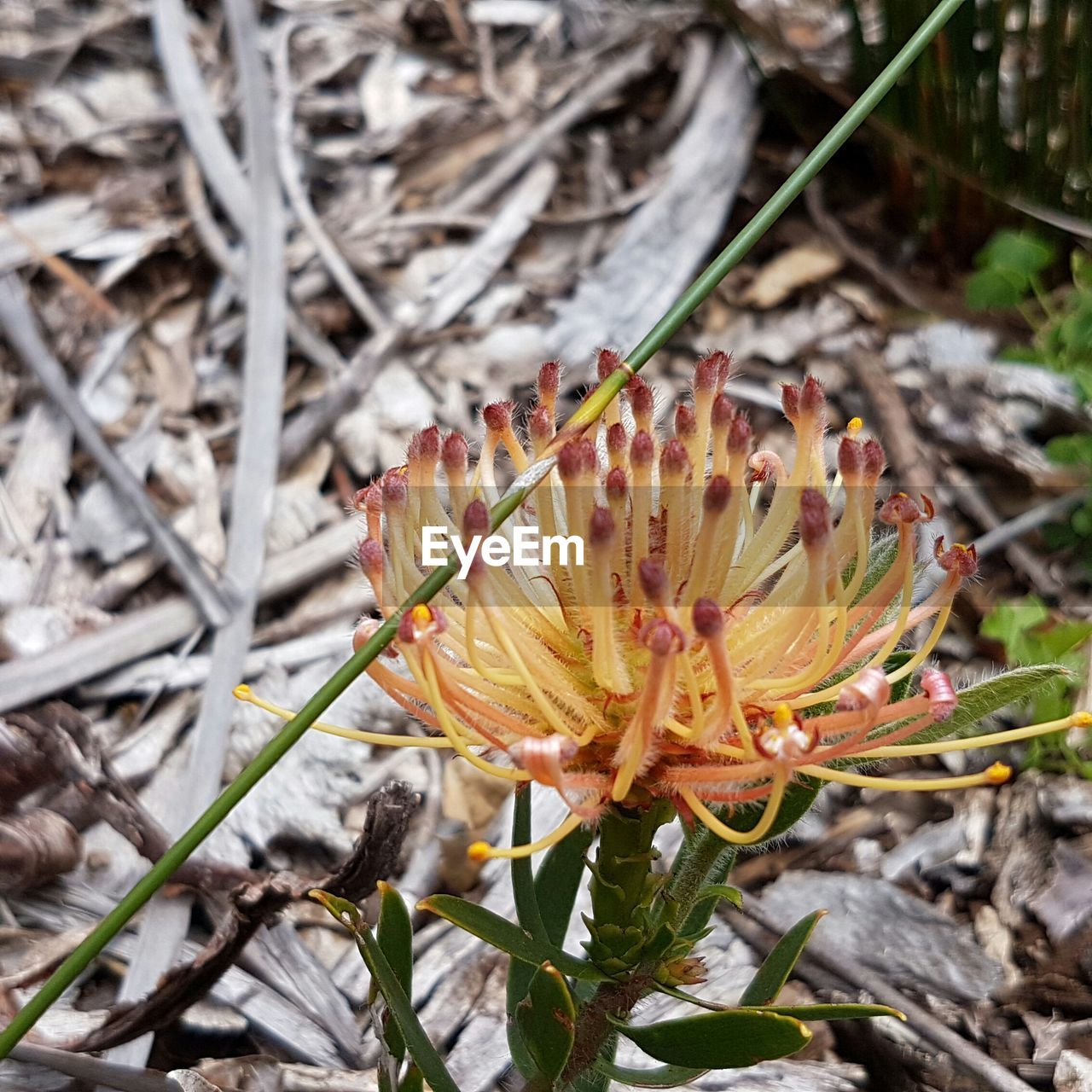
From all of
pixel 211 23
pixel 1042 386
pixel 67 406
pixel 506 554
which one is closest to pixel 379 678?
pixel 506 554

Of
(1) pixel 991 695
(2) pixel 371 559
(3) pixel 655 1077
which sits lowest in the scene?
(3) pixel 655 1077

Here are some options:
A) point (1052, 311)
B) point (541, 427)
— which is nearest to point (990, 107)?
A: point (1052, 311)

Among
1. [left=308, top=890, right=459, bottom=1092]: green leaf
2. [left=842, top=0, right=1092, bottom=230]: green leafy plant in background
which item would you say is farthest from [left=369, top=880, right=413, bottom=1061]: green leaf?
[left=842, top=0, right=1092, bottom=230]: green leafy plant in background

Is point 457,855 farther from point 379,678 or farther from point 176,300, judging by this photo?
point 176,300

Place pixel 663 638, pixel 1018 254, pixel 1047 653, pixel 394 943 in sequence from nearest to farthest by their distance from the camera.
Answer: pixel 663 638, pixel 394 943, pixel 1047 653, pixel 1018 254

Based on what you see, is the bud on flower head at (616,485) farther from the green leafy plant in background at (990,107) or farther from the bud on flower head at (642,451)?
the green leafy plant in background at (990,107)

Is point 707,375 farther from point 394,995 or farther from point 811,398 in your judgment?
point 394,995
